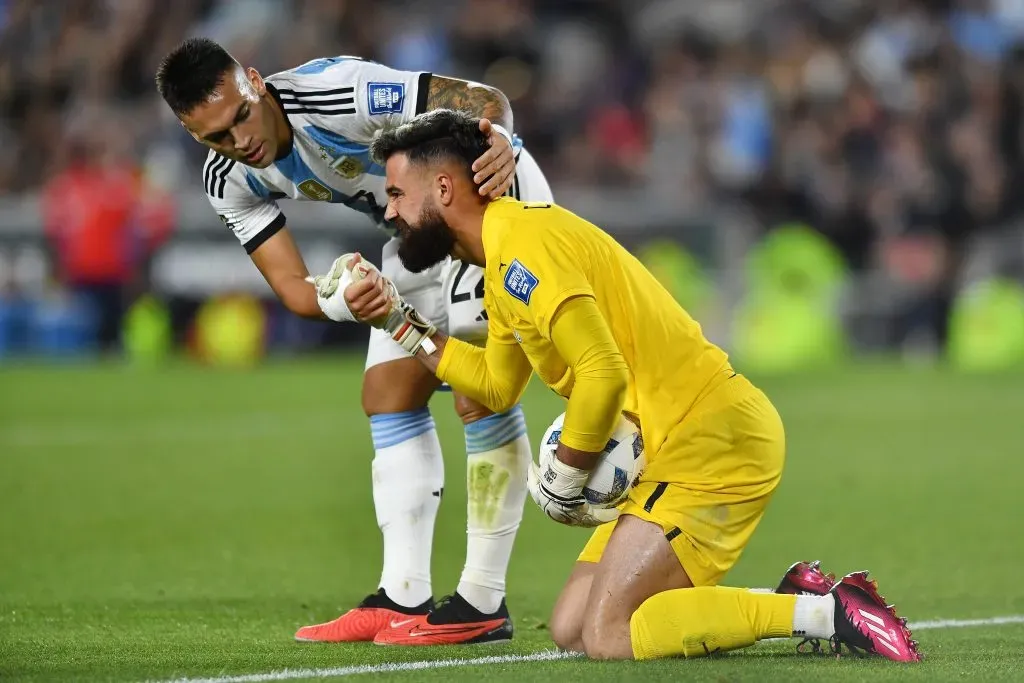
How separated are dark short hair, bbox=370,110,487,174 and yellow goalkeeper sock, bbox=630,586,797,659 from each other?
149cm

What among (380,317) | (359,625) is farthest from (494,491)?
(380,317)

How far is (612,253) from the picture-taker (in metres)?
5.05

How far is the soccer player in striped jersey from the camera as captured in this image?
567 cm

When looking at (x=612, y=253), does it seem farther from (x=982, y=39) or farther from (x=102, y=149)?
(x=982, y=39)

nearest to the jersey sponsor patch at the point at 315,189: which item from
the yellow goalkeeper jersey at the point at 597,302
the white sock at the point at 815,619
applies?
the yellow goalkeeper jersey at the point at 597,302

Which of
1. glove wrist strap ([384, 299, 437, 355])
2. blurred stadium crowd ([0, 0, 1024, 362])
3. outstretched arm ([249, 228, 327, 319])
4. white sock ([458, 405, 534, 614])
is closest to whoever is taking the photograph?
glove wrist strap ([384, 299, 437, 355])

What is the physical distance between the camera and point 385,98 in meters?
5.84

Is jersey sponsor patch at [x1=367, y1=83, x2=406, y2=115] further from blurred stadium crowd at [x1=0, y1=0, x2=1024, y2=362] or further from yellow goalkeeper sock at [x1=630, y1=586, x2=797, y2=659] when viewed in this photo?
blurred stadium crowd at [x1=0, y1=0, x2=1024, y2=362]

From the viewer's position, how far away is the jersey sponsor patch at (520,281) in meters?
4.84

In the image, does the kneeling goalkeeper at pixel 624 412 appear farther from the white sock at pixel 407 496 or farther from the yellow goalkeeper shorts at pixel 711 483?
the white sock at pixel 407 496

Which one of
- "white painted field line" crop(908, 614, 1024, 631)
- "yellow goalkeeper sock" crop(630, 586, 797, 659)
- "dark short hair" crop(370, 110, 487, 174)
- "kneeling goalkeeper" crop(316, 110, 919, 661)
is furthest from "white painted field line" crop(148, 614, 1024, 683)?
"dark short hair" crop(370, 110, 487, 174)

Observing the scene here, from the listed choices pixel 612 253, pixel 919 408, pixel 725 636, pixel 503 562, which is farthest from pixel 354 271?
pixel 919 408

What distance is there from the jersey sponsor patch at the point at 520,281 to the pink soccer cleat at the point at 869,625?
52.5 inches

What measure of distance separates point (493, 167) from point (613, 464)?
1004mm
